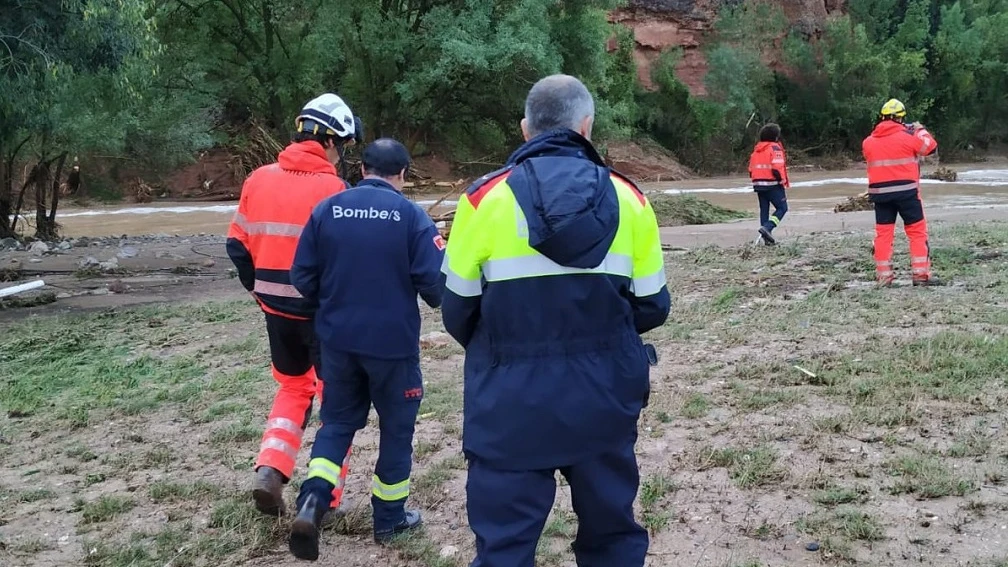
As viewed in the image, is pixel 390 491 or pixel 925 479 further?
pixel 925 479

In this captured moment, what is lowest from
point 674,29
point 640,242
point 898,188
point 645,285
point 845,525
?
point 845,525

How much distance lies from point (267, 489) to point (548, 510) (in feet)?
5.07

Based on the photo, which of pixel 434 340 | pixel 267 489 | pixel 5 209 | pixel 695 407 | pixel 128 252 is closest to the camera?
pixel 267 489

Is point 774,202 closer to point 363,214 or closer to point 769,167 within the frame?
point 769,167

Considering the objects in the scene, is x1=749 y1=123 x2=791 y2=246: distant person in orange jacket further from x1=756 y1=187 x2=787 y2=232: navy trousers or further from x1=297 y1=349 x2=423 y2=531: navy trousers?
x1=297 y1=349 x2=423 y2=531: navy trousers

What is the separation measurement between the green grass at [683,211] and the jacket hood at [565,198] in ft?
52.2

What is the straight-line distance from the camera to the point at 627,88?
1764 inches

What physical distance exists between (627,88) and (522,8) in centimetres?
2110

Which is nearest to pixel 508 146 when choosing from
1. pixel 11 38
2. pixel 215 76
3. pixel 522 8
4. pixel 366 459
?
pixel 522 8

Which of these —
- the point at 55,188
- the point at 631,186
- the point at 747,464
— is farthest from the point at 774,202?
the point at 55,188

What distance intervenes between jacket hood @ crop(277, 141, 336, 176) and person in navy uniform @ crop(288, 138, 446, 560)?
299 millimetres

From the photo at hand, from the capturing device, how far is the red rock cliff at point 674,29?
4803 centimetres

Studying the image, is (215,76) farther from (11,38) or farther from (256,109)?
(11,38)

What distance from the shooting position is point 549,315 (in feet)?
8.38
